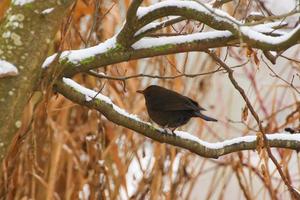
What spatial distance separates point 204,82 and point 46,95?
154 cm

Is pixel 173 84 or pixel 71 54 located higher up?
pixel 173 84

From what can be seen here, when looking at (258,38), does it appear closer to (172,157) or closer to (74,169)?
(172,157)

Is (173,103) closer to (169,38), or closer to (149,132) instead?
(149,132)

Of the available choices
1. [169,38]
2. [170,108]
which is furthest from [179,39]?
[170,108]

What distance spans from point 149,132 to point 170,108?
2.08ft

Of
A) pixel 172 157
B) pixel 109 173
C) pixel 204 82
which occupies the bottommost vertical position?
pixel 109 173

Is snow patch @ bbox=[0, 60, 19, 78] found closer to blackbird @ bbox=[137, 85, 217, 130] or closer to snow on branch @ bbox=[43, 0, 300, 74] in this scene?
snow on branch @ bbox=[43, 0, 300, 74]

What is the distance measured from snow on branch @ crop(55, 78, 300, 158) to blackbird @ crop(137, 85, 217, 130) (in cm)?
54

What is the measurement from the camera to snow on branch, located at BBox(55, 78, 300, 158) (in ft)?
5.25

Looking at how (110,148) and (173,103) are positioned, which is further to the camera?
(110,148)

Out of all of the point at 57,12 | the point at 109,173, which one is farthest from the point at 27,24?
the point at 109,173

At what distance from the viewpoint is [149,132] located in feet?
5.53

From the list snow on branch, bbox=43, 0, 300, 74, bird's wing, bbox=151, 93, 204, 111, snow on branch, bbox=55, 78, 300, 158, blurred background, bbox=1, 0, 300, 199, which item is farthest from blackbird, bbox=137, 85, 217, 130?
snow on branch, bbox=43, 0, 300, 74

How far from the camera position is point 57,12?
4.66 feet
